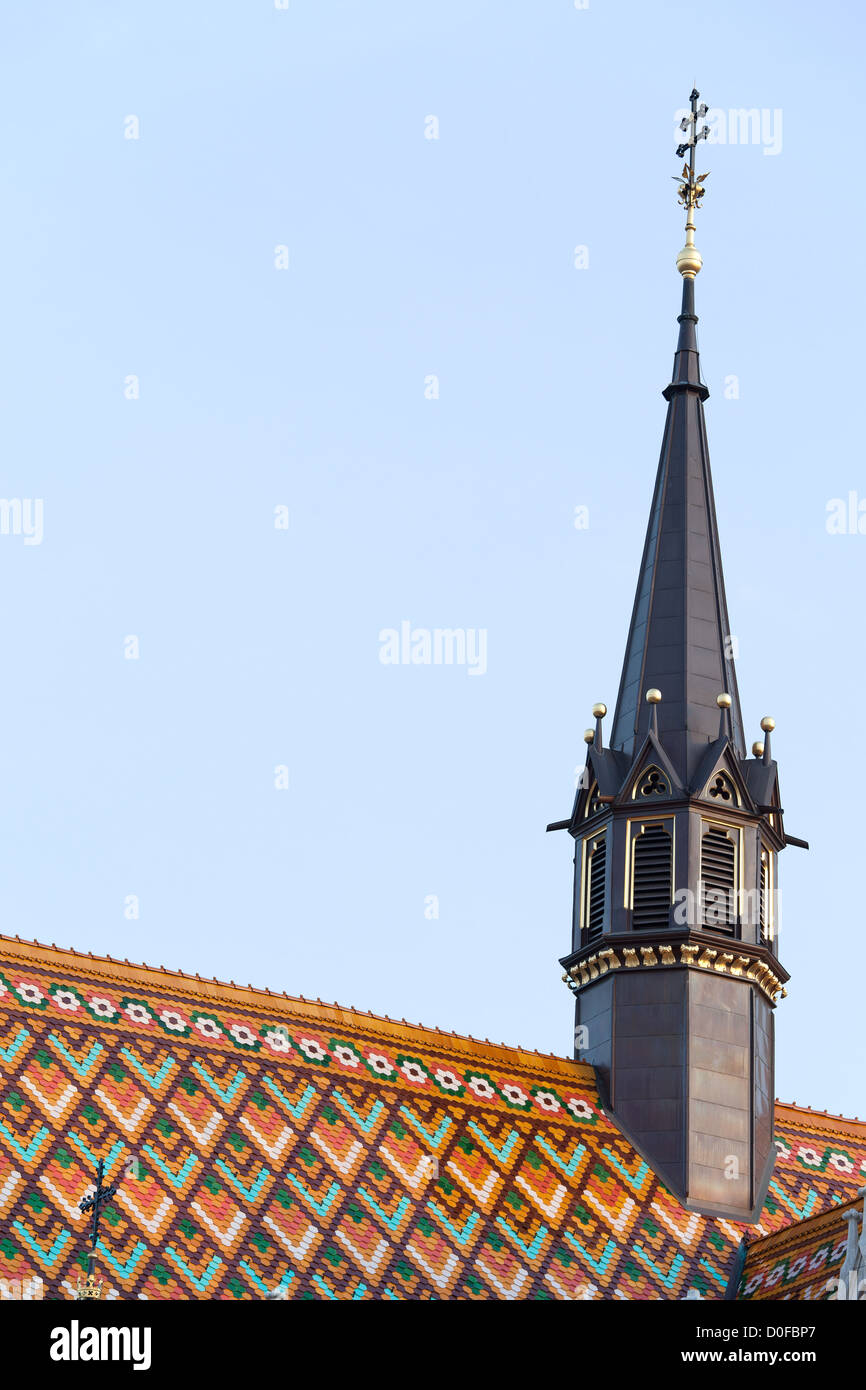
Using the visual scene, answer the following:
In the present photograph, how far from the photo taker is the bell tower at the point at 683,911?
45.4 metres

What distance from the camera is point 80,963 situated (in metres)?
42.3

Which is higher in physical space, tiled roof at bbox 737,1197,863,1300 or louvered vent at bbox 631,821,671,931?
louvered vent at bbox 631,821,671,931

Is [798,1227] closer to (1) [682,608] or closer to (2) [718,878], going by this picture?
(2) [718,878]

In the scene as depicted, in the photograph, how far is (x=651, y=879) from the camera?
4675 centimetres

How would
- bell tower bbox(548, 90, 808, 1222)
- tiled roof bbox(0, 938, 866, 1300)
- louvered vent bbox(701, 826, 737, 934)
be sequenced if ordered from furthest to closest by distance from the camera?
louvered vent bbox(701, 826, 737, 934) → bell tower bbox(548, 90, 808, 1222) → tiled roof bbox(0, 938, 866, 1300)

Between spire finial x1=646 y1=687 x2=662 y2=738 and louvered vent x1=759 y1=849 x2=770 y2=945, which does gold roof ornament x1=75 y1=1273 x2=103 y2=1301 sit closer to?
louvered vent x1=759 y1=849 x2=770 y2=945

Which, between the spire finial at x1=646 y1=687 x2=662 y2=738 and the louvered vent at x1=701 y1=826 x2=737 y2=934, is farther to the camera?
the spire finial at x1=646 y1=687 x2=662 y2=738

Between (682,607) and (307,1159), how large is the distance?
14.4 m

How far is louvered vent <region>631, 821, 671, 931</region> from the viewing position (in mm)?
46406

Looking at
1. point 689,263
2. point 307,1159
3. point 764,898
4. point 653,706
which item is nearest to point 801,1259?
point 307,1159

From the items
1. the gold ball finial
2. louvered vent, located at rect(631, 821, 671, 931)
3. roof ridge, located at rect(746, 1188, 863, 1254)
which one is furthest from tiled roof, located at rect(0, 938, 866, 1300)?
the gold ball finial

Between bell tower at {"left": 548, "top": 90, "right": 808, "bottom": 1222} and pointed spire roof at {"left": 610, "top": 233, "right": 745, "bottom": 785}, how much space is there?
44mm
